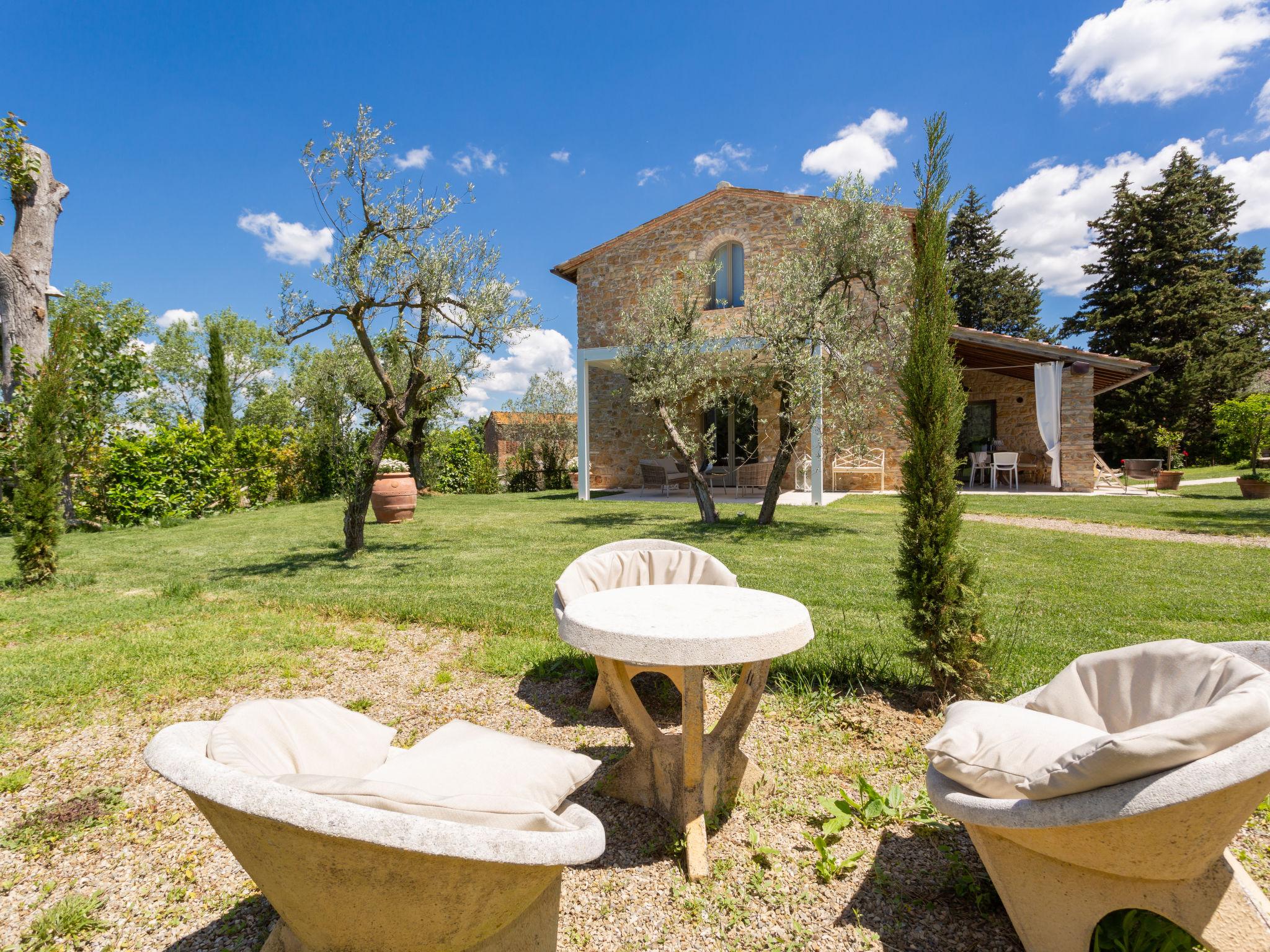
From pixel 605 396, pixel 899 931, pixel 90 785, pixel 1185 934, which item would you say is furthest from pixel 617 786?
pixel 605 396

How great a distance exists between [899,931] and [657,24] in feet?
31.6

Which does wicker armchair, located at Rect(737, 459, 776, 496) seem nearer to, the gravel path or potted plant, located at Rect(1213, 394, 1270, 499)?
the gravel path

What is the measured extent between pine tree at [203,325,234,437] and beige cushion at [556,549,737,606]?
18427mm

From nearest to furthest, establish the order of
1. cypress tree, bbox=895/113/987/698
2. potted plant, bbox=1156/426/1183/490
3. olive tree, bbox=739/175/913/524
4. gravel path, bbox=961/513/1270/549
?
cypress tree, bbox=895/113/987/698 < gravel path, bbox=961/513/1270/549 < olive tree, bbox=739/175/913/524 < potted plant, bbox=1156/426/1183/490

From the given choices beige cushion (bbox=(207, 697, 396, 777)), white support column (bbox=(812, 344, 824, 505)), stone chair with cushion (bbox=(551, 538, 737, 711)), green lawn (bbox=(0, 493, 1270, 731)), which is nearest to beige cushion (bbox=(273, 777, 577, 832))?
beige cushion (bbox=(207, 697, 396, 777))

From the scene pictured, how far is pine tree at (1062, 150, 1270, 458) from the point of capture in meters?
20.7

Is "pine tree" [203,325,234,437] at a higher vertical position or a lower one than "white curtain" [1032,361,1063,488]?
higher

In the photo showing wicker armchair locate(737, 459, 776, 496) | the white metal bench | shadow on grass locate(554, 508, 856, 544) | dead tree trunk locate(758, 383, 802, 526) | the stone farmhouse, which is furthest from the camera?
wicker armchair locate(737, 459, 776, 496)

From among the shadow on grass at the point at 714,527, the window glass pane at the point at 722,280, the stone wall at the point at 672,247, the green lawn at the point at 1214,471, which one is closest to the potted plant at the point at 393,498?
the shadow on grass at the point at 714,527

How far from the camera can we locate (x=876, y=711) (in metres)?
3.03

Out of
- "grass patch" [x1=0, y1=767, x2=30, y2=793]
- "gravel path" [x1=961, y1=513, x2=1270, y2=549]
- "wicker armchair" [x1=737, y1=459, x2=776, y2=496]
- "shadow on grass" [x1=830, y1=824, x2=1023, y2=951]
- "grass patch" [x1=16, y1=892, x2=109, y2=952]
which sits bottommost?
"shadow on grass" [x1=830, y1=824, x2=1023, y2=951]

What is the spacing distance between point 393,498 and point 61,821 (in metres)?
8.40

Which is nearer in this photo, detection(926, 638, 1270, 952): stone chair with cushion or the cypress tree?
detection(926, 638, 1270, 952): stone chair with cushion

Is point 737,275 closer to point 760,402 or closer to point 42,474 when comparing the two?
point 760,402
